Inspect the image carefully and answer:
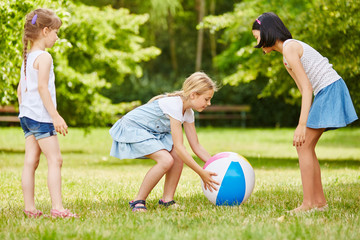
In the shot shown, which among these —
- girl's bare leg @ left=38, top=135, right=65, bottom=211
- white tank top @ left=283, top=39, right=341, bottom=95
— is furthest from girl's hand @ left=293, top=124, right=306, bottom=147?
girl's bare leg @ left=38, top=135, right=65, bottom=211

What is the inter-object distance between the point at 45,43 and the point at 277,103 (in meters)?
24.9

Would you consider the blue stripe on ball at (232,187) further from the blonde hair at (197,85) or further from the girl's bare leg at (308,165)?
the blonde hair at (197,85)

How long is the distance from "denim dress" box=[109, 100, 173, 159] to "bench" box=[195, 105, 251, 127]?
79.9 ft

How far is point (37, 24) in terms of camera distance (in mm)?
4844

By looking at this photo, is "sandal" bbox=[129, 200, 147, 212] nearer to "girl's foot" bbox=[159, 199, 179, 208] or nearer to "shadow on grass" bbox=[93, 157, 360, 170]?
"girl's foot" bbox=[159, 199, 179, 208]

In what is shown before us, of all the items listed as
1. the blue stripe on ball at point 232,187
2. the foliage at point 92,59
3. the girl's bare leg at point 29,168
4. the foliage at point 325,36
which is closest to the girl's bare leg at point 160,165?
the blue stripe on ball at point 232,187

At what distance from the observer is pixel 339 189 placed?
675 centimetres

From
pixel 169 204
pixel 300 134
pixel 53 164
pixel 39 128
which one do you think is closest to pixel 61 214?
pixel 53 164

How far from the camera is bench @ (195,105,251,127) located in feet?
98.4

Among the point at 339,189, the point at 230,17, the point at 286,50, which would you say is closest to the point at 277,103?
the point at 230,17

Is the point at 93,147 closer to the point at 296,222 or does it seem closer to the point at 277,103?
the point at 296,222

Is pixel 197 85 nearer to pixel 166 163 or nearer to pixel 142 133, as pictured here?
pixel 142 133

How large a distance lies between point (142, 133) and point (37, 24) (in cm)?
150

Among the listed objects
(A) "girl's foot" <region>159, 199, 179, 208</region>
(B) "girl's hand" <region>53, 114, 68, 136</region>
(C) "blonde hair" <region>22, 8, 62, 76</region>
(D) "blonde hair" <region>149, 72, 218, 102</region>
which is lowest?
(A) "girl's foot" <region>159, 199, 179, 208</region>
